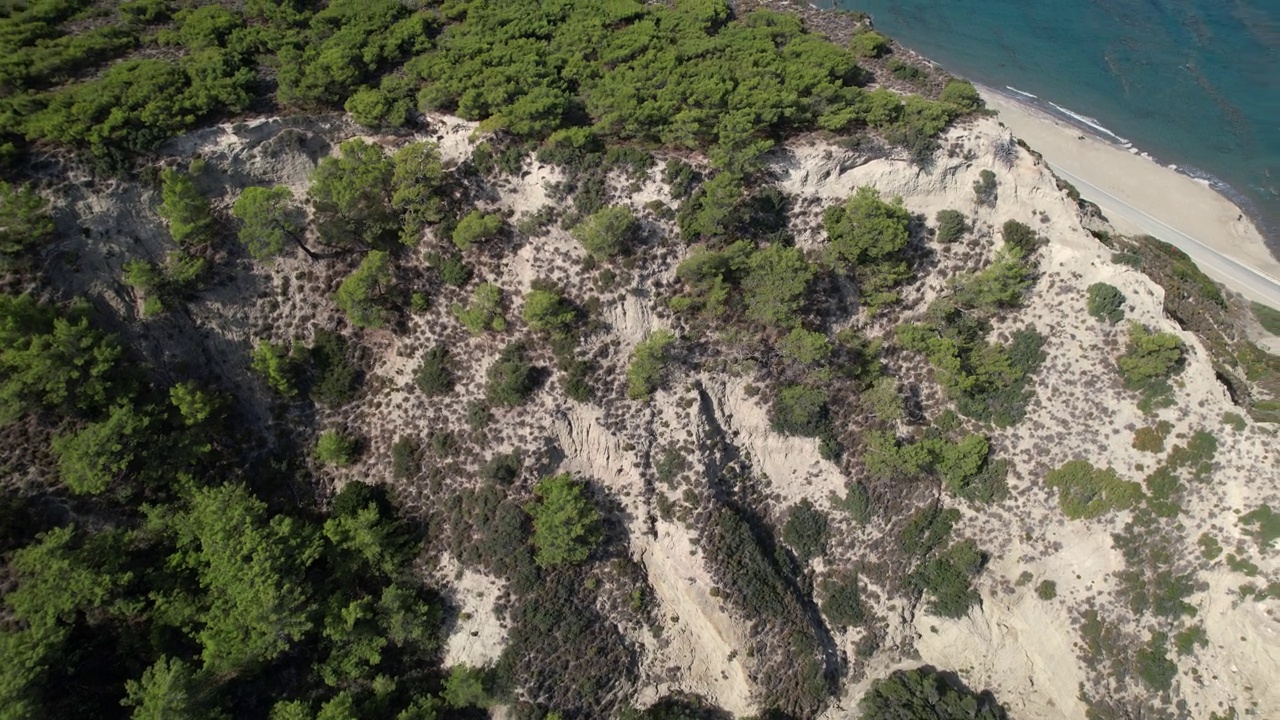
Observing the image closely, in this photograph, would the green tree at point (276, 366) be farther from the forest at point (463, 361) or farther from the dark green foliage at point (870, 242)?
the dark green foliage at point (870, 242)

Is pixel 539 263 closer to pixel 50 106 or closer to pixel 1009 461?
pixel 50 106

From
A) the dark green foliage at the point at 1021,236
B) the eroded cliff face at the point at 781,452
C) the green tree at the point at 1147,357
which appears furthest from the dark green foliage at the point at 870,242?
the green tree at the point at 1147,357

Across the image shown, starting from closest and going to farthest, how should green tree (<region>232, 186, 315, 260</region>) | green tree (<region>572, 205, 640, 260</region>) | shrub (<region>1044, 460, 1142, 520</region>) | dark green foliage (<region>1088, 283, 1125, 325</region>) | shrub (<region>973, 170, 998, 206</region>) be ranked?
green tree (<region>232, 186, 315, 260</region>)
green tree (<region>572, 205, 640, 260</region>)
shrub (<region>1044, 460, 1142, 520</region>)
dark green foliage (<region>1088, 283, 1125, 325</region>)
shrub (<region>973, 170, 998, 206</region>)

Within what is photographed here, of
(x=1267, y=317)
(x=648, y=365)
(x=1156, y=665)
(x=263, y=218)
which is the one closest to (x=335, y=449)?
(x=263, y=218)

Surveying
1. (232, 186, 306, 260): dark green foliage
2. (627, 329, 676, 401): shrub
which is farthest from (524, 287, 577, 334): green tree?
(232, 186, 306, 260): dark green foliage

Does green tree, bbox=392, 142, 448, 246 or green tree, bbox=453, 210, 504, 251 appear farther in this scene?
green tree, bbox=453, 210, 504, 251

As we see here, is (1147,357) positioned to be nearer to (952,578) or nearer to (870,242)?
(952,578)

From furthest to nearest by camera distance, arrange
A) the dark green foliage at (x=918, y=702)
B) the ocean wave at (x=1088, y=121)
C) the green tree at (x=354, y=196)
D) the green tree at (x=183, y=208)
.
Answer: the ocean wave at (x=1088, y=121) < the dark green foliage at (x=918, y=702) < the green tree at (x=354, y=196) < the green tree at (x=183, y=208)

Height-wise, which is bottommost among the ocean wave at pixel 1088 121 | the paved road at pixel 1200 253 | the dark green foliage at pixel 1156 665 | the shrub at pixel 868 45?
the dark green foliage at pixel 1156 665

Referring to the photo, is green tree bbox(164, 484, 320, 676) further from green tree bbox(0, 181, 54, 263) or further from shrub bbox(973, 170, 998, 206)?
shrub bbox(973, 170, 998, 206)
